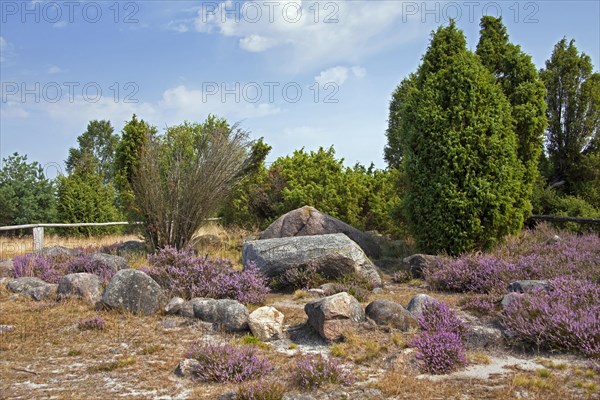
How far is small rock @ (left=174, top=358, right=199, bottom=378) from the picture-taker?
4798 millimetres

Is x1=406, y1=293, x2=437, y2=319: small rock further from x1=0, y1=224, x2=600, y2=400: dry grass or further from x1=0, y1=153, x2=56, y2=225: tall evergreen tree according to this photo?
x1=0, y1=153, x2=56, y2=225: tall evergreen tree

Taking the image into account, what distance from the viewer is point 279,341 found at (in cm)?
590

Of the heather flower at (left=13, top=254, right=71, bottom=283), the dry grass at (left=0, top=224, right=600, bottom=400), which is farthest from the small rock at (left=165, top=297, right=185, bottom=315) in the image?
the heather flower at (left=13, top=254, right=71, bottom=283)

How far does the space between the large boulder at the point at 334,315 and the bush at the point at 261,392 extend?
1.63 meters

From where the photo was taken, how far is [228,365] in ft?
15.4

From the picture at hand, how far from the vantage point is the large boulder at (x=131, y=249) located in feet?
38.8

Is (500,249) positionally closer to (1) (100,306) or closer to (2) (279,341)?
(2) (279,341)

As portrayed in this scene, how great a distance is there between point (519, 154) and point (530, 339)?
831 centimetres

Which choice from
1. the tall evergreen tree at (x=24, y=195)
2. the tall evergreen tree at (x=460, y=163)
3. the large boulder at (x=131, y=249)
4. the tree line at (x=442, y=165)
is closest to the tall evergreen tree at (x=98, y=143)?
the tall evergreen tree at (x=24, y=195)

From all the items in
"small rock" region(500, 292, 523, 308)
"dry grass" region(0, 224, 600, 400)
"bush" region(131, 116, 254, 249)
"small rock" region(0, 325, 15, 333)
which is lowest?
"dry grass" region(0, 224, 600, 400)

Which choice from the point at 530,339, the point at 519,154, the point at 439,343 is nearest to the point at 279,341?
the point at 439,343

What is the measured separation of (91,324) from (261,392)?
11.1ft

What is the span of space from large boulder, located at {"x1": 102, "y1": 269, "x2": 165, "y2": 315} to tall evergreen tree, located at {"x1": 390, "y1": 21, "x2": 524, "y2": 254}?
5960 millimetres

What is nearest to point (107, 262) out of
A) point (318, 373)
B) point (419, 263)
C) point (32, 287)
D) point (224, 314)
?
point (32, 287)
